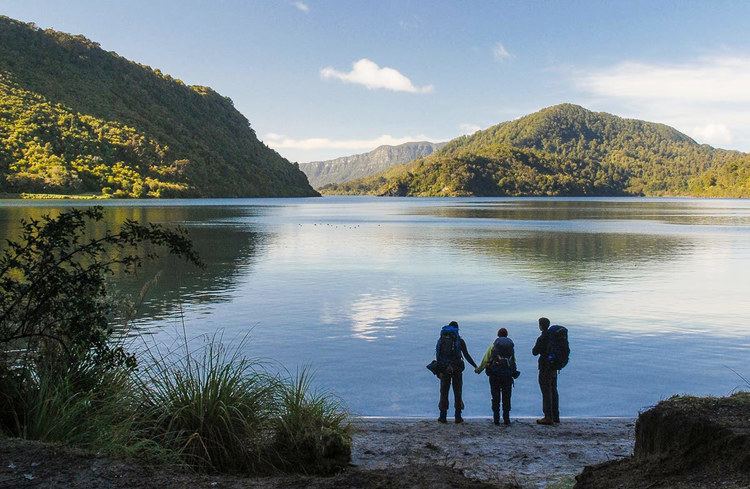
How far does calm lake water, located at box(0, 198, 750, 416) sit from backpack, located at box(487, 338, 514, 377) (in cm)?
201

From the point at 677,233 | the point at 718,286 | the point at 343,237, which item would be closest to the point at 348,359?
the point at 718,286

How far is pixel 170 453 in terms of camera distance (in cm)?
715

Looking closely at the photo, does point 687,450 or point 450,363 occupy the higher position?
point 687,450

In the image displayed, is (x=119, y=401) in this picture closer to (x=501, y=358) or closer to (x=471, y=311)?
(x=501, y=358)

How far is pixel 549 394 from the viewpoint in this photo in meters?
11.5

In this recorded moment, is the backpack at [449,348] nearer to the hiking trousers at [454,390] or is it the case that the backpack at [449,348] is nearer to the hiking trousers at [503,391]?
the hiking trousers at [454,390]

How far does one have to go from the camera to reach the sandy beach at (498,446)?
8.56 m

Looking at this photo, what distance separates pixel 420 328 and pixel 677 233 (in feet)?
181

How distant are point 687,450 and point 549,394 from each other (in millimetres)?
5177

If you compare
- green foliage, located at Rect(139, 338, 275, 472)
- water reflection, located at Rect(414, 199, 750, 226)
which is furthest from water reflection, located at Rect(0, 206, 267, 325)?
water reflection, located at Rect(414, 199, 750, 226)

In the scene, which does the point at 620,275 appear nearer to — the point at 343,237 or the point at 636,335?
the point at 636,335

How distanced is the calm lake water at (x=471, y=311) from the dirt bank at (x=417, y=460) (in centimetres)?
224

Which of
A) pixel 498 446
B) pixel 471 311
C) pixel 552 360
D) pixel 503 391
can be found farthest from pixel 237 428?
pixel 471 311

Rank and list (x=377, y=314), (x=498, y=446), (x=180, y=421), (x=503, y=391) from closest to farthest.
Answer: (x=180, y=421), (x=498, y=446), (x=503, y=391), (x=377, y=314)
